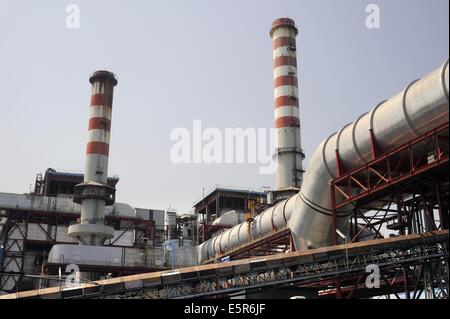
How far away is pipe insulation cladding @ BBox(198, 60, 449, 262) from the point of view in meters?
20.4

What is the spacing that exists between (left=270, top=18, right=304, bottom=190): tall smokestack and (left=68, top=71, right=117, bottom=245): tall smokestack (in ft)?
54.4

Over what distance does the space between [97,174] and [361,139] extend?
1277 inches

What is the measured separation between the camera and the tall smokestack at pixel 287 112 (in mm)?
46031

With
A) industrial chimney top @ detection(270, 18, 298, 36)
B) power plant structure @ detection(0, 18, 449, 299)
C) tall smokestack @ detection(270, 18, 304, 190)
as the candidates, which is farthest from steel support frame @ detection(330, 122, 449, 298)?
industrial chimney top @ detection(270, 18, 298, 36)

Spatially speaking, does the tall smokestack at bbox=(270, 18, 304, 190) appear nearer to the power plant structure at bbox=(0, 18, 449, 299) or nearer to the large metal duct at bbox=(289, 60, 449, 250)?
the power plant structure at bbox=(0, 18, 449, 299)

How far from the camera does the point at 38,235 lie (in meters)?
55.2

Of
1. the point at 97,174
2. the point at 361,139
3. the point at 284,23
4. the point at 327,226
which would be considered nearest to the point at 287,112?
the point at 284,23

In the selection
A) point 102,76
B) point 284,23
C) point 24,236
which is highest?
point 284,23

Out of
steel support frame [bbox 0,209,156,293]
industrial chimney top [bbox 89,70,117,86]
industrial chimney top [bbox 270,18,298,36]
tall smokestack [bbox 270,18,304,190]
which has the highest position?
industrial chimney top [bbox 270,18,298,36]

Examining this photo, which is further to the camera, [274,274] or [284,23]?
[284,23]

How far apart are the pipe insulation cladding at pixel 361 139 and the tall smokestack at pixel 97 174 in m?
22.1

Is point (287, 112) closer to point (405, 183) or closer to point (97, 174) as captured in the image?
point (97, 174)

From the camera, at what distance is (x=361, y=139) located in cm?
2412
